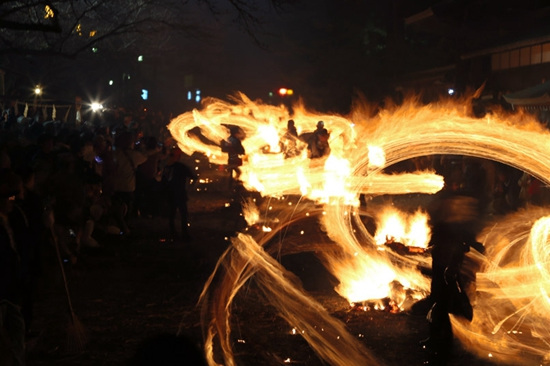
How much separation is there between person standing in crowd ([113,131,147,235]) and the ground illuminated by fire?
231 centimetres

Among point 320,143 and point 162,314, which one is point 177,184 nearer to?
point 162,314

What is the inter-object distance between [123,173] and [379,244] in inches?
203

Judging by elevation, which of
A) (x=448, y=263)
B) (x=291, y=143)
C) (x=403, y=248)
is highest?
(x=291, y=143)

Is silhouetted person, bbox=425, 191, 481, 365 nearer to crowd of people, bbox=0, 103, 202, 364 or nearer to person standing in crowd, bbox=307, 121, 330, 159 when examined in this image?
crowd of people, bbox=0, 103, 202, 364

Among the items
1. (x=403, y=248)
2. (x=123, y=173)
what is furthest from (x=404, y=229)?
(x=123, y=173)

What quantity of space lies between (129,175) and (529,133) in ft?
31.2

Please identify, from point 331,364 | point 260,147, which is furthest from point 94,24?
point 331,364

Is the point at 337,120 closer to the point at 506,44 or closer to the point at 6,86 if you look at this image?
the point at 506,44

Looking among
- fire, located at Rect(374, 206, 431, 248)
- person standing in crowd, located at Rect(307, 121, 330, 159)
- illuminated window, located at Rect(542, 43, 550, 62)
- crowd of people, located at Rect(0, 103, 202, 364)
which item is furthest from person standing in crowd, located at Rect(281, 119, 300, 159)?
illuminated window, located at Rect(542, 43, 550, 62)

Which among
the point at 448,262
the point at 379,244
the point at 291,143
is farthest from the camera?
the point at 291,143

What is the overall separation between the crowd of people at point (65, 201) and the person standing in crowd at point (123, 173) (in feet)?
0.06

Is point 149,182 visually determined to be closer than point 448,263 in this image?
No

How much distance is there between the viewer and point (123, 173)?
43.6ft

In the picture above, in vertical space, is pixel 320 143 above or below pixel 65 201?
above
